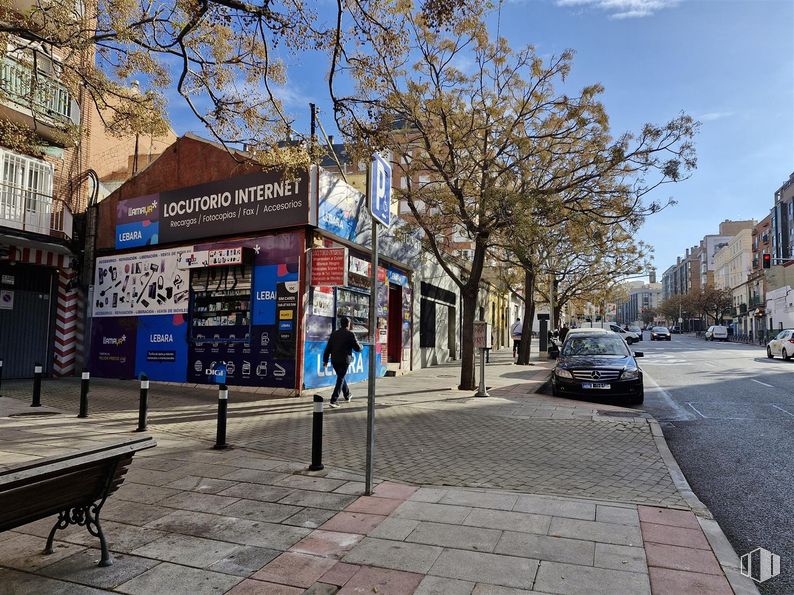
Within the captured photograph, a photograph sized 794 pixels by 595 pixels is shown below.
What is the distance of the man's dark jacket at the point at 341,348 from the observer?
10945 millimetres

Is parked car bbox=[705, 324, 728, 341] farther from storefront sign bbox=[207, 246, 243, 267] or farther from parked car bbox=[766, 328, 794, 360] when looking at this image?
storefront sign bbox=[207, 246, 243, 267]

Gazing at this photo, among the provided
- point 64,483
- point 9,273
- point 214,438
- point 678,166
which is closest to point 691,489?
point 64,483

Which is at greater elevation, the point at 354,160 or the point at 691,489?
the point at 354,160

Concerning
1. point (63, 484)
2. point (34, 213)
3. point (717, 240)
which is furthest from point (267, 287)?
point (717, 240)

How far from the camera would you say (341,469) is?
6203mm

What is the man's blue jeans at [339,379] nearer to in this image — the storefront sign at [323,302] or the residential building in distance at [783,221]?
the storefront sign at [323,302]

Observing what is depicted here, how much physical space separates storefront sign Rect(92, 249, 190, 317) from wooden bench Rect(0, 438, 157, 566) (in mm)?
10440

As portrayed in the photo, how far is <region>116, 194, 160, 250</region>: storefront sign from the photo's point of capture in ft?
47.5

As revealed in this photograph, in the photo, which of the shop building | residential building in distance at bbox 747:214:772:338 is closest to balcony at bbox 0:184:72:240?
the shop building

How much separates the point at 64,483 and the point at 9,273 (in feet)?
46.5

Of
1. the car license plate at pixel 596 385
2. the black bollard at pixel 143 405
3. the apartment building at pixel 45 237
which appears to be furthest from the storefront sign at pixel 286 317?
the apartment building at pixel 45 237

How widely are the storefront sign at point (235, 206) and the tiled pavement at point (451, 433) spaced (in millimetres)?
3965

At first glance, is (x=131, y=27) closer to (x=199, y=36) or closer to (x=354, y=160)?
(x=199, y=36)

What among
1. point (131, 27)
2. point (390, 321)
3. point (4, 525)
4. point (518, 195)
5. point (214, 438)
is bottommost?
point (214, 438)
